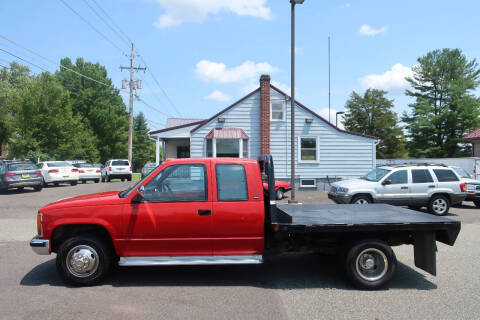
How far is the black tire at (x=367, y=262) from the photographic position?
489 cm

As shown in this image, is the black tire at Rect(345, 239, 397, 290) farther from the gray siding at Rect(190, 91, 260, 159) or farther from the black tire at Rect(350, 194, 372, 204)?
the gray siding at Rect(190, 91, 260, 159)

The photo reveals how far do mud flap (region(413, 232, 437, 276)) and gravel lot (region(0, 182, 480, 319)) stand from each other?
0.31 m

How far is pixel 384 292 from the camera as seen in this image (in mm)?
4832

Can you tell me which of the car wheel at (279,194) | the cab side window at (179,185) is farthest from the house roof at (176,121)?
the cab side window at (179,185)

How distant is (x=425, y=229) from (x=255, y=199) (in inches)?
95.2

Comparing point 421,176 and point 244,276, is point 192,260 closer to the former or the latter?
point 244,276

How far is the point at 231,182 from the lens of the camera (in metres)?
5.06

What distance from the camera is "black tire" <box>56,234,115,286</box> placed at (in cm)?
491

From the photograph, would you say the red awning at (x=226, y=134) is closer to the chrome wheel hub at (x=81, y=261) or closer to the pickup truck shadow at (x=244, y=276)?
the pickup truck shadow at (x=244, y=276)

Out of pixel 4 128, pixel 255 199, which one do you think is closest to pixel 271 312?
pixel 255 199

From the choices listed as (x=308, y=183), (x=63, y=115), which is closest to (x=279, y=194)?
(x=308, y=183)

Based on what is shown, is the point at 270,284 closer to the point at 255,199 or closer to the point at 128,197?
the point at 255,199

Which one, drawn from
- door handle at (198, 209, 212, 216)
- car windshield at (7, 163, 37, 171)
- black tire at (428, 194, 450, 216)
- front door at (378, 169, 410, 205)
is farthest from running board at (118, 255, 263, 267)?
car windshield at (7, 163, 37, 171)

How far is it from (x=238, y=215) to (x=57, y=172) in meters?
20.2
